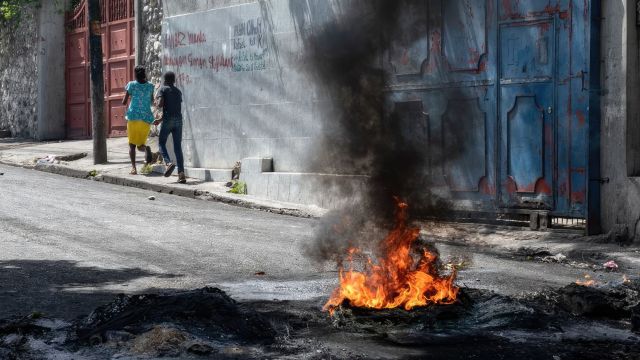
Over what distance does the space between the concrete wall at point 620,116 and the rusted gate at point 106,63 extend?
12279mm

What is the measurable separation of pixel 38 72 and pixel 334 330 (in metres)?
19.5

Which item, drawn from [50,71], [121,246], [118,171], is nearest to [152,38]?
[118,171]

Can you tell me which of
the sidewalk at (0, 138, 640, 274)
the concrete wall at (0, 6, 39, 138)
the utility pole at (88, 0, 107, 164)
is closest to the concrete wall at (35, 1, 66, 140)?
the concrete wall at (0, 6, 39, 138)

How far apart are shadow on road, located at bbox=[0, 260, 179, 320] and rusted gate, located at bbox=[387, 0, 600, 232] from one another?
360cm

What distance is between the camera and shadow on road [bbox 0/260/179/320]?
6027mm

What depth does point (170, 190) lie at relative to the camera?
14.3 metres

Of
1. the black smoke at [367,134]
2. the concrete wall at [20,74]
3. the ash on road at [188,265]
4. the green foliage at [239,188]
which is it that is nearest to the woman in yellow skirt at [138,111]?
the green foliage at [239,188]

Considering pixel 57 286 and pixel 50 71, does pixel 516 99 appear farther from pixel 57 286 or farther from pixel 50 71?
pixel 50 71

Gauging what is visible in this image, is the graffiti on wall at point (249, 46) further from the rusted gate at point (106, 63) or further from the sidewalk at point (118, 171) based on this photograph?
the rusted gate at point (106, 63)

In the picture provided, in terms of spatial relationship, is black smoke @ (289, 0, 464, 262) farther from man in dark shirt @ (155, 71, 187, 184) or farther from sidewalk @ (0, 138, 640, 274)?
man in dark shirt @ (155, 71, 187, 184)

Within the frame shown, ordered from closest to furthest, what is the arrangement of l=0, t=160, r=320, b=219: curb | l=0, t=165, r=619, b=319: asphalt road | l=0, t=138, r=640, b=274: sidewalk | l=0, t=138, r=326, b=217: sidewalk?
l=0, t=165, r=619, b=319: asphalt road, l=0, t=138, r=640, b=274: sidewalk, l=0, t=160, r=320, b=219: curb, l=0, t=138, r=326, b=217: sidewalk

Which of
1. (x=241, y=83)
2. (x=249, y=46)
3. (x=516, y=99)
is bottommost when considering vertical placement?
(x=516, y=99)

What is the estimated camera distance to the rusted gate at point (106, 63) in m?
19.9

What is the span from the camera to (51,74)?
23.1 m
